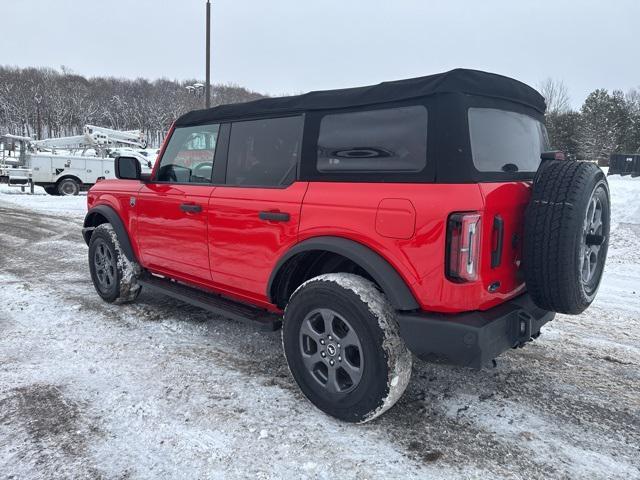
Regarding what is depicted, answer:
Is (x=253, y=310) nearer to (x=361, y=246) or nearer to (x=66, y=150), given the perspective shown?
(x=361, y=246)

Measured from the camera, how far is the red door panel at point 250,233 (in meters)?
2.91

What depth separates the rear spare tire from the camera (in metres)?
2.33

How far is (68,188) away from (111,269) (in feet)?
53.0

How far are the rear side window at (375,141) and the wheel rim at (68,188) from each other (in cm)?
1850

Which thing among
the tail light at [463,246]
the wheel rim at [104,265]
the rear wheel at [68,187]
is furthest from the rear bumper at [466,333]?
the rear wheel at [68,187]

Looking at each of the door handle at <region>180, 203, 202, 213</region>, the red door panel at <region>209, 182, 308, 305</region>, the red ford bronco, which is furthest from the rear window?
the door handle at <region>180, 203, 202, 213</region>

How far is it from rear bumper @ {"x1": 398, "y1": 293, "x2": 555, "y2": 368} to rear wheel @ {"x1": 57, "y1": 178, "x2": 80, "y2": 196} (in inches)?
754

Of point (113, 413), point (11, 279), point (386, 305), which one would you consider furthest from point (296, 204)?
point (11, 279)

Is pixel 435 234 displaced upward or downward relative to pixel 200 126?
downward

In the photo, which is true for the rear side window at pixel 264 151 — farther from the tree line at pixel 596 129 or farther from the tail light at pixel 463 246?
the tree line at pixel 596 129

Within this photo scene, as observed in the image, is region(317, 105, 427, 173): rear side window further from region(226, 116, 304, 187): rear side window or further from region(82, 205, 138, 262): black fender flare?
region(82, 205, 138, 262): black fender flare

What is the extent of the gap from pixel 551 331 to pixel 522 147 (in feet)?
6.59

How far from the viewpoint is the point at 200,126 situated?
151 inches

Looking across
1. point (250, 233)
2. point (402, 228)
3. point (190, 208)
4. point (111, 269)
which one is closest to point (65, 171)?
point (111, 269)
